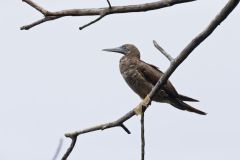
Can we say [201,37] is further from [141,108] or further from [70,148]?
[70,148]

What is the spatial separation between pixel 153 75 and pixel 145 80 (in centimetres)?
12

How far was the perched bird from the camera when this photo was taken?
913 cm

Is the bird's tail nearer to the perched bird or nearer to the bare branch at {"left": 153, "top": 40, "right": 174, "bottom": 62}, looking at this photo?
the perched bird

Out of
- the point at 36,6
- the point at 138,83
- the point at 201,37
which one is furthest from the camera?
the point at 138,83

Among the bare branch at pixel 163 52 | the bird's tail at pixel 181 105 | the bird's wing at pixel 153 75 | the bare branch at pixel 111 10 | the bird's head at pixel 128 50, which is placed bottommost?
the bird's head at pixel 128 50

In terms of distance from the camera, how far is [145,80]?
9.41m

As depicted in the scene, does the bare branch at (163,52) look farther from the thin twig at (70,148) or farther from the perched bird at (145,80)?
the perched bird at (145,80)

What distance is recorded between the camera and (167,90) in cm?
916

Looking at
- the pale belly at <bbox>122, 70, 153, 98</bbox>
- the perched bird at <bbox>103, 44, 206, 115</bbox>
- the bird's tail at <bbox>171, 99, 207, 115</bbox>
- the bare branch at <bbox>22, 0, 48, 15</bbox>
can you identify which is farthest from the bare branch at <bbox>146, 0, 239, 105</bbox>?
the pale belly at <bbox>122, 70, 153, 98</bbox>

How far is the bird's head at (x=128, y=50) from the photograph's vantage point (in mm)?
10284

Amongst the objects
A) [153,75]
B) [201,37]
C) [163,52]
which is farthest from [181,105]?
[201,37]

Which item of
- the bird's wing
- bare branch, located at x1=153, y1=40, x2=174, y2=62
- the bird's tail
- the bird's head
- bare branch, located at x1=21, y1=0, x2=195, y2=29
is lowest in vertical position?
the bird's head

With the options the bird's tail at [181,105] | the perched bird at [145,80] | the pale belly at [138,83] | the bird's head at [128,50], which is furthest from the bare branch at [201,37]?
the bird's head at [128,50]

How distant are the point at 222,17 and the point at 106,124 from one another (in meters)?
1.18
